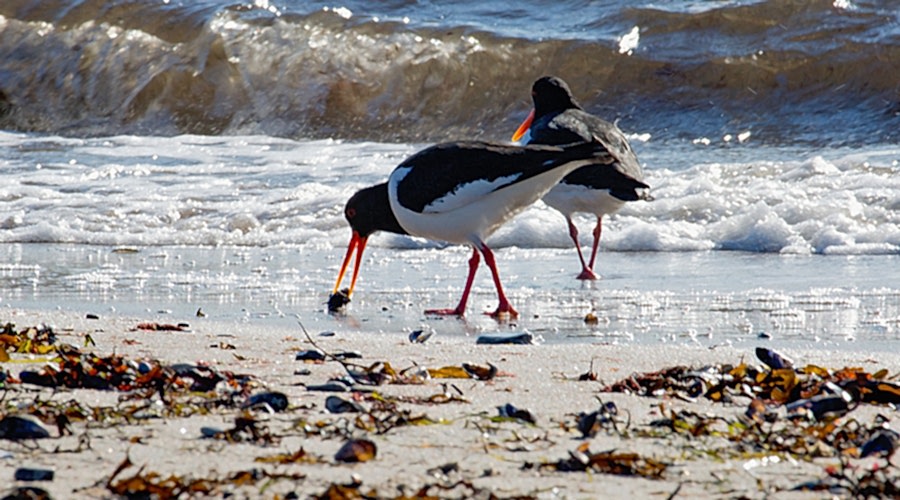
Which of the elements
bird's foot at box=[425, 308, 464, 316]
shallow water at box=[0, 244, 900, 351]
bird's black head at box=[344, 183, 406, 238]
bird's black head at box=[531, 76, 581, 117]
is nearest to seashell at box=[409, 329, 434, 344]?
shallow water at box=[0, 244, 900, 351]

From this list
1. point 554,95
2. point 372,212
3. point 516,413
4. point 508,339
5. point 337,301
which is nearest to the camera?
point 516,413

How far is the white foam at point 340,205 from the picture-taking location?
795 centimetres

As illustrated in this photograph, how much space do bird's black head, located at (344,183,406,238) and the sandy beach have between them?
2568mm

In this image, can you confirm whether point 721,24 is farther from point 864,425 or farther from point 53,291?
point 864,425

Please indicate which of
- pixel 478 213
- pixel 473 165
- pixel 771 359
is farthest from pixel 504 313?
pixel 771 359

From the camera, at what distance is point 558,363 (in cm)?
399

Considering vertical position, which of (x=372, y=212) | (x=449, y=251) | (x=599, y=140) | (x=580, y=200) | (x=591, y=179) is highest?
(x=599, y=140)

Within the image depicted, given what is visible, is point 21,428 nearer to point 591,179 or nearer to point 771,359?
point 771,359

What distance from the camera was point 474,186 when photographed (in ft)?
19.2

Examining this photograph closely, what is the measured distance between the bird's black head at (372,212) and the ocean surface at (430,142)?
32 cm

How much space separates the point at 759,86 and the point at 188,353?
11.2 metres

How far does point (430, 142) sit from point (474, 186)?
8088 millimetres

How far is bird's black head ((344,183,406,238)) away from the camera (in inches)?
256

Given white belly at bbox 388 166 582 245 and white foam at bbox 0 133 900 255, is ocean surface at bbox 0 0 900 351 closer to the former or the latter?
white foam at bbox 0 133 900 255
